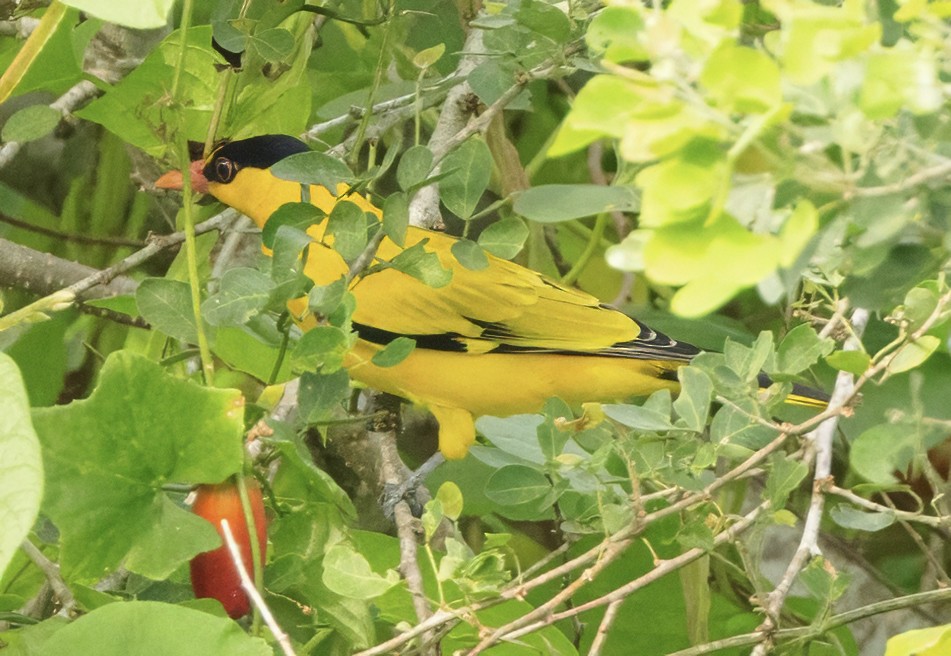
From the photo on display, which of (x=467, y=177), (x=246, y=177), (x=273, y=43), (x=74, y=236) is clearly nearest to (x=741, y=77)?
(x=467, y=177)

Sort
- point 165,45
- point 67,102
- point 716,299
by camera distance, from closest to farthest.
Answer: point 716,299
point 165,45
point 67,102

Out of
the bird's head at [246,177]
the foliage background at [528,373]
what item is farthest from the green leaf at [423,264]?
the bird's head at [246,177]

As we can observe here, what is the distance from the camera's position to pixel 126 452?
0.95 m

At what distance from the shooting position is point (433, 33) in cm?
177

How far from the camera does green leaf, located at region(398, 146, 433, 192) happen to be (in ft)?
3.33

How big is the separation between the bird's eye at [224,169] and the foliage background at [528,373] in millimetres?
83

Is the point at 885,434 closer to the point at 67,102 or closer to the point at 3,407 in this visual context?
the point at 3,407

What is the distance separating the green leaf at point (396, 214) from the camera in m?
1.03

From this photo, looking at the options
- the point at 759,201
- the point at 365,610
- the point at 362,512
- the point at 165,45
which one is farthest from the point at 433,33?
the point at 759,201

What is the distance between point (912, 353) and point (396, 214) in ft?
1.51

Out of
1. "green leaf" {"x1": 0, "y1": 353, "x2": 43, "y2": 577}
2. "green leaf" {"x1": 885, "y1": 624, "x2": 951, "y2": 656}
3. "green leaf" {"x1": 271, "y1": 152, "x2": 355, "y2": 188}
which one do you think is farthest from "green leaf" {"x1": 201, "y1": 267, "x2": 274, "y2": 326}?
"green leaf" {"x1": 885, "y1": 624, "x2": 951, "y2": 656}

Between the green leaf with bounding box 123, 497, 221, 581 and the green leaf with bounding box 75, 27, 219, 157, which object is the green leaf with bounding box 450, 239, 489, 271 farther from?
the green leaf with bounding box 75, 27, 219, 157

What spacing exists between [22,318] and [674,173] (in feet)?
2.18

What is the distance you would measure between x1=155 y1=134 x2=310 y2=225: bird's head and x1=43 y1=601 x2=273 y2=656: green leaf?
99 cm
